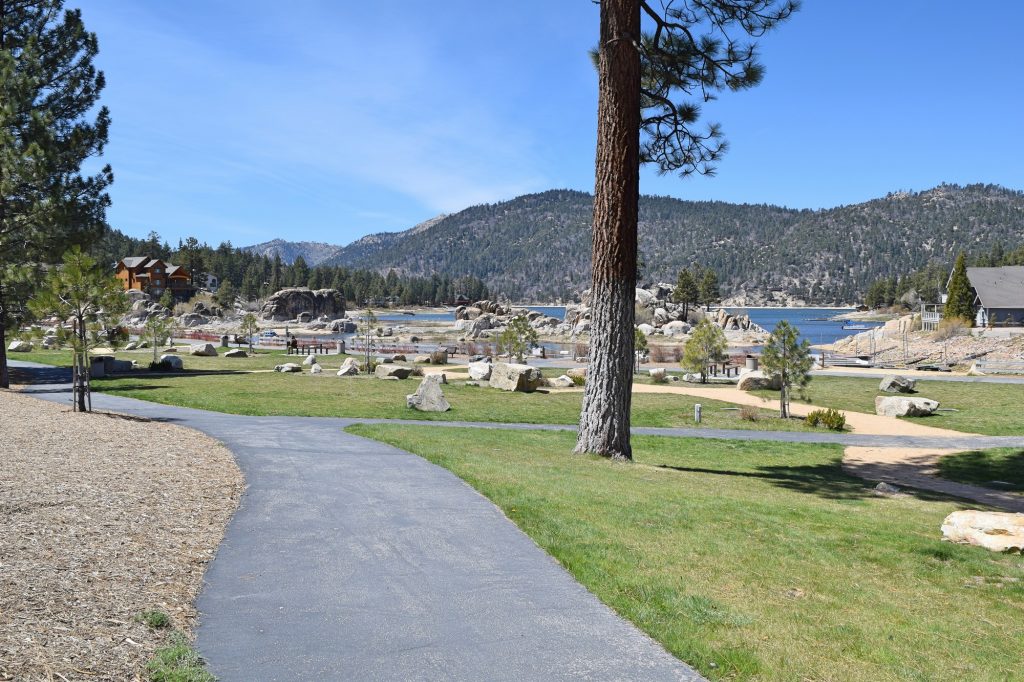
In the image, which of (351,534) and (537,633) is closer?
(537,633)

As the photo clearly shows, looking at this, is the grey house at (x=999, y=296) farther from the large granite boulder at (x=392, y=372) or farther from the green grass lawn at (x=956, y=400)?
the large granite boulder at (x=392, y=372)

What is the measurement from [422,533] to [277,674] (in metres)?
3.35

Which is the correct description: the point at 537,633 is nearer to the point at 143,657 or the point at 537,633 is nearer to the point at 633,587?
the point at 633,587

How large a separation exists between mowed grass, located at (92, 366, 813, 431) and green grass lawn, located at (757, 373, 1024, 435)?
Answer: 493cm

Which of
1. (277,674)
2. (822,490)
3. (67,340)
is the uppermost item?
(67,340)

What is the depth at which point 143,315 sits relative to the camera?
11000 centimetres

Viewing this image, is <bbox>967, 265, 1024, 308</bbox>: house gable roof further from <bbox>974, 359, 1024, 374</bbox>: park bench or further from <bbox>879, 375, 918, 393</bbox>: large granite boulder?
<bbox>879, 375, 918, 393</bbox>: large granite boulder

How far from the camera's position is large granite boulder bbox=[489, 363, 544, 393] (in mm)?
29031

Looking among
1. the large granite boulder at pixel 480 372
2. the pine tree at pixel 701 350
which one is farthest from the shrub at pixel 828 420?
the large granite boulder at pixel 480 372

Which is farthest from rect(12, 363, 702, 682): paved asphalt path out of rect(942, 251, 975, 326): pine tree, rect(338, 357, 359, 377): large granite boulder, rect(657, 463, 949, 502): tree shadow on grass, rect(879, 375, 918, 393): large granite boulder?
rect(942, 251, 975, 326): pine tree

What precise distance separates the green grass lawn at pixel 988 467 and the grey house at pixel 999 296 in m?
60.9

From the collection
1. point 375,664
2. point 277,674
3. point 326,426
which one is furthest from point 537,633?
point 326,426

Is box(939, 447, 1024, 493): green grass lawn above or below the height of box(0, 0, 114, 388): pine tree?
below

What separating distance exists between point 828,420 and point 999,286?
212 feet
